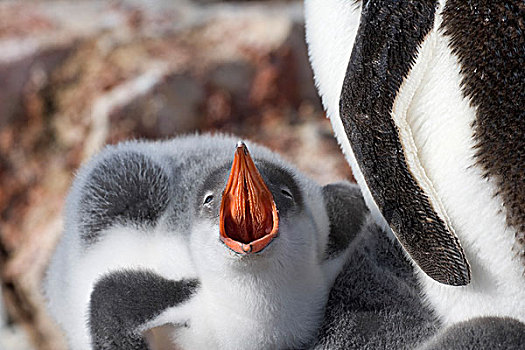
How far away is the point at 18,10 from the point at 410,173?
54.8 inches

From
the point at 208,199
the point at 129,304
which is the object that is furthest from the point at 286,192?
the point at 129,304

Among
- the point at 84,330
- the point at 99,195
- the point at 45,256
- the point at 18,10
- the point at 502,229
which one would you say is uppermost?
the point at 502,229

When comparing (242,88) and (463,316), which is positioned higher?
(463,316)

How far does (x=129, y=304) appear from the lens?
0.70m

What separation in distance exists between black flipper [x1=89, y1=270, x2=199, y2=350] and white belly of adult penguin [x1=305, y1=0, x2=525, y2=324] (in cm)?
24

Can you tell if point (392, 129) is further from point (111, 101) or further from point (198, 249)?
point (111, 101)

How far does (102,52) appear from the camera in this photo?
152 cm

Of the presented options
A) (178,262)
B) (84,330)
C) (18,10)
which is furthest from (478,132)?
(18,10)

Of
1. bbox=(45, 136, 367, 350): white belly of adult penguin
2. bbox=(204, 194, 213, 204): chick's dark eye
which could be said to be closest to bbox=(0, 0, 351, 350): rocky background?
bbox=(45, 136, 367, 350): white belly of adult penguin

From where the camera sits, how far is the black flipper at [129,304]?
69 cm

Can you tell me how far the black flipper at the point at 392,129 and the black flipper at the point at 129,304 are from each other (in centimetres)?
23

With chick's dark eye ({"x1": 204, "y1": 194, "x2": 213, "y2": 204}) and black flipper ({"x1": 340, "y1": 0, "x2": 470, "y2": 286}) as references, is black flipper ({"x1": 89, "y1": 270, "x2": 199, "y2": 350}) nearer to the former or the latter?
chick's dark eye ({"x1": 204, "y1": 194, "x2": 213, "y2": 204})

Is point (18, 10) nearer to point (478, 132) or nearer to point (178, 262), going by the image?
point (178, 262)

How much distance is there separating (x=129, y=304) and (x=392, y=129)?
329mm
